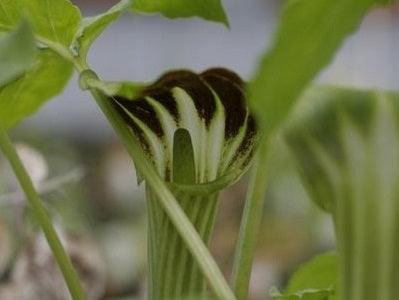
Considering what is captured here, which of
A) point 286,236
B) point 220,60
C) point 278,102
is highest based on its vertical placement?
point 220,60

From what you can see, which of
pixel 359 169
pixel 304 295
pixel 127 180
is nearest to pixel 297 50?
pixel 359 169

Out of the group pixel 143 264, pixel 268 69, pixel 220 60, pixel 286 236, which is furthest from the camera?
pixel 220 60

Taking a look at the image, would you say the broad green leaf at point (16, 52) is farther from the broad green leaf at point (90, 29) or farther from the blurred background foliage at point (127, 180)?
the blurred background foliage at point (127, 180)

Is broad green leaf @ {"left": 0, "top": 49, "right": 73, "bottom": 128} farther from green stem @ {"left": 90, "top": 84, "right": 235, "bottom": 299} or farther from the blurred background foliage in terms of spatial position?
the blurred background foliage

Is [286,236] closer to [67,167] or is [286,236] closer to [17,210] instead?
[67,167]

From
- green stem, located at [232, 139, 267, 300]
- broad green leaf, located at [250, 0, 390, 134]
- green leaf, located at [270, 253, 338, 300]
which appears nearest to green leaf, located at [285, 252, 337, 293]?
green leaf, located at [270, 253, 338, 300]

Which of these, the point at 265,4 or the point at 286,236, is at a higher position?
the point at 265,4

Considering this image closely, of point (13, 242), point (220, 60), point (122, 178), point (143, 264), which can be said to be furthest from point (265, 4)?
point (13, 242)

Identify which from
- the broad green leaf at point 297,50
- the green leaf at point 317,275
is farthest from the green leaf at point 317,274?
the broad green leaf at point 297,50

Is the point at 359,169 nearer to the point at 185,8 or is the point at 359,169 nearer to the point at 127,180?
the point at 185,8
